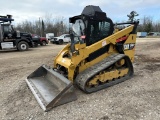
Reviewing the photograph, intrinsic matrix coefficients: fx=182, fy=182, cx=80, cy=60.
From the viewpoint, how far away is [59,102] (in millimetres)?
4023

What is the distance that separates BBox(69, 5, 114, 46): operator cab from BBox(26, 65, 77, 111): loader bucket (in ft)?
4.24

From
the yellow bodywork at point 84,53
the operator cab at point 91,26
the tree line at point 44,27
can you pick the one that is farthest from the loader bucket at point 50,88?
the tree line at point 44,27

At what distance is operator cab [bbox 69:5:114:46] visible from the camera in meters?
5.21

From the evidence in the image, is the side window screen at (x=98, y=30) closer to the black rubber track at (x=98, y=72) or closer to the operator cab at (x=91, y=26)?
the operator cab at (x=91, y=26)

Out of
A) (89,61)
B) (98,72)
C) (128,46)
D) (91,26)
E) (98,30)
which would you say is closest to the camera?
(98,72)

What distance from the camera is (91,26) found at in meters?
5.27

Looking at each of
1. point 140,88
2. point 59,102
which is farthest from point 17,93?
point 140,88

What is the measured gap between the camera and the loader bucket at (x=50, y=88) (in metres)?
3.98

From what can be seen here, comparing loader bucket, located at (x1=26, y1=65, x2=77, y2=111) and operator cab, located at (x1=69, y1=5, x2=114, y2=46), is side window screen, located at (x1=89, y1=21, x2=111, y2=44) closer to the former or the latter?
operator cab, located at (x1=69, y1=5, x2=114, y2=46)

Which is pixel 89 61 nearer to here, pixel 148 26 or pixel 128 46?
pixel 128 46

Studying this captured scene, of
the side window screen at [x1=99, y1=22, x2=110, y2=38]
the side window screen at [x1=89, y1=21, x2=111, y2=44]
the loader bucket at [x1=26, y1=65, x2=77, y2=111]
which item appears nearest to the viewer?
the loader bucket at [x1=26, y1=65, x2=77, y2=111]

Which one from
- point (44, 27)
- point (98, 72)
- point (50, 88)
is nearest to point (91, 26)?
point (98, 72)

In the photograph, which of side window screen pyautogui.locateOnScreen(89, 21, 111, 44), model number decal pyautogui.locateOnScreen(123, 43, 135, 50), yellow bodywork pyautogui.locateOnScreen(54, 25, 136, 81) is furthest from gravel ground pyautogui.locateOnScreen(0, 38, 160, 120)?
side window screen pyautogui.locateOnScreen(89, 21, 111, 44)

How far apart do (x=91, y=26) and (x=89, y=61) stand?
1.02 m
